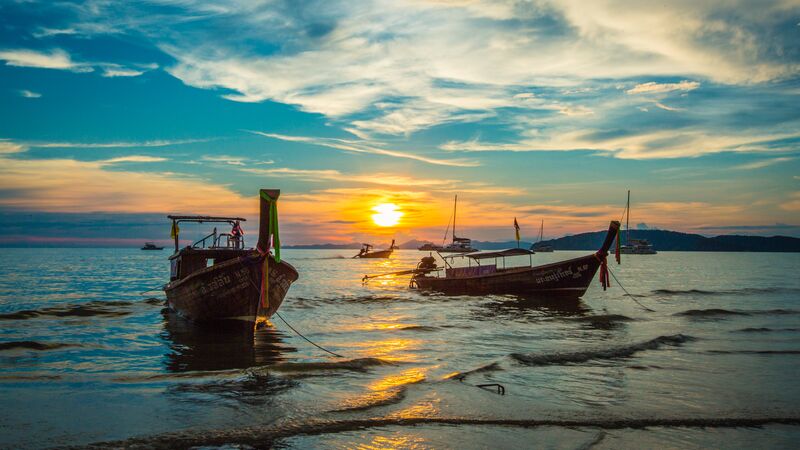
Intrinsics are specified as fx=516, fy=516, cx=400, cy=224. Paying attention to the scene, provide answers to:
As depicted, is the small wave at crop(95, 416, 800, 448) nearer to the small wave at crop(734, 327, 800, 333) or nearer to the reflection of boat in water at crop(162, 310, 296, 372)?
the reflection of boat in water at crop(162, 310, 296, 372)

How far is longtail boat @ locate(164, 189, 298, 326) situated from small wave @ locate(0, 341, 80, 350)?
162 inches

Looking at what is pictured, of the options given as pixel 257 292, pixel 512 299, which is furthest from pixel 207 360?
pixel 512 299

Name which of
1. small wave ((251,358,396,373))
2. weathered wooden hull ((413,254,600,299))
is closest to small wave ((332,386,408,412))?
small wave ((251,358,396,373))

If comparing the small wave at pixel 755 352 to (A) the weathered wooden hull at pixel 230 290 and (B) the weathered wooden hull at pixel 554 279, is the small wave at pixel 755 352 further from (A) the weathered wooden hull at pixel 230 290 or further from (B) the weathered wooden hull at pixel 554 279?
(B) the weathered wooden hull at pixel 554 279

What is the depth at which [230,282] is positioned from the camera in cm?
1798

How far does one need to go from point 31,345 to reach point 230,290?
695 cm

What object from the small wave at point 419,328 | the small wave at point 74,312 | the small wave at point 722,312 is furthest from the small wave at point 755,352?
the small wave at point 74,312

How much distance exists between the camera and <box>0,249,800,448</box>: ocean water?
26.7 feet

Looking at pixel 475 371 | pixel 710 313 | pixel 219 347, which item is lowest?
pixel 219 347

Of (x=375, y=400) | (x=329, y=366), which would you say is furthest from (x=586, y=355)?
(x=375, y=400)

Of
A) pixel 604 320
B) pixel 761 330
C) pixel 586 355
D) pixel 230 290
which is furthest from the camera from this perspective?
pixel 604 320

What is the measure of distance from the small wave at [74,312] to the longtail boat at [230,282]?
8.34m

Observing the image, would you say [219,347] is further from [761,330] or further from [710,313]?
[710,313]

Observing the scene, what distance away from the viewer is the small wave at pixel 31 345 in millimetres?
17219
